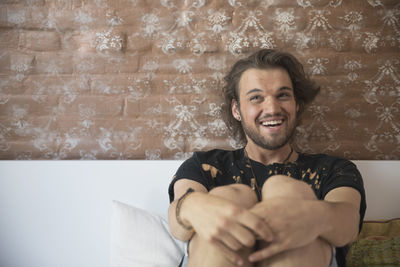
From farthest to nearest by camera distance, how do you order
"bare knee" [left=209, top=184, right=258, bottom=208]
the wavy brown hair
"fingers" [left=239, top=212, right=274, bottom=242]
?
the wavy brown hair < "bare knee" [left=209, top=184, right=258, bottom=208] < "fingers" [left=239, top=212, right=274, bottom=242]

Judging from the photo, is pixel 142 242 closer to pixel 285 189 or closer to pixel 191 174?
pixel 191 174

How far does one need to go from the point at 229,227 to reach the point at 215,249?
75 mm

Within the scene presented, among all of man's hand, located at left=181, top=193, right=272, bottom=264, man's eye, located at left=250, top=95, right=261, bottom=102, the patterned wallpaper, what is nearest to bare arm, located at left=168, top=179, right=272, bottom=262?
man's hand, located at left=181, top=193, right=272, bottom=264

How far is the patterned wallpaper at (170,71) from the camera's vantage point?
4.79ft

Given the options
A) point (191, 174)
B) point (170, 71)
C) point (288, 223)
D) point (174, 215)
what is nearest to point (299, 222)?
point (288, 223)

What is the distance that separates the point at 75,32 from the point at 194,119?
0.72 m

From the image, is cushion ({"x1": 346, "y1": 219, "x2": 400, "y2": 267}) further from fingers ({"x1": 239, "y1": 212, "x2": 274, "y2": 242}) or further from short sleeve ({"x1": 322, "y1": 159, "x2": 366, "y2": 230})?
fingers ({"x1": 239, "y1": 212, "x2": 274, "y2": 242})

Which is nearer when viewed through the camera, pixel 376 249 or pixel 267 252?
pixel 267 252

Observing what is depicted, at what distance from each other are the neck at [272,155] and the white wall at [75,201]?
1.27 feet

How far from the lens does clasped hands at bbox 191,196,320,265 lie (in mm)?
692

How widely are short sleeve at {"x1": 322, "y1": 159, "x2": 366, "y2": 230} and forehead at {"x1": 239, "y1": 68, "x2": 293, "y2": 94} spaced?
36cm

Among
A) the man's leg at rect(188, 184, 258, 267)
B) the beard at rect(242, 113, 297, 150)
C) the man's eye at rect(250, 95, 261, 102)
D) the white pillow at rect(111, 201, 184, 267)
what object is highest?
the man's eye at rect(250, 95, 261, 102)

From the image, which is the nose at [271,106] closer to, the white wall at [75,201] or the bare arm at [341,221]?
the bare arm at [341,221]

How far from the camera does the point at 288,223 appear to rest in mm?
702
